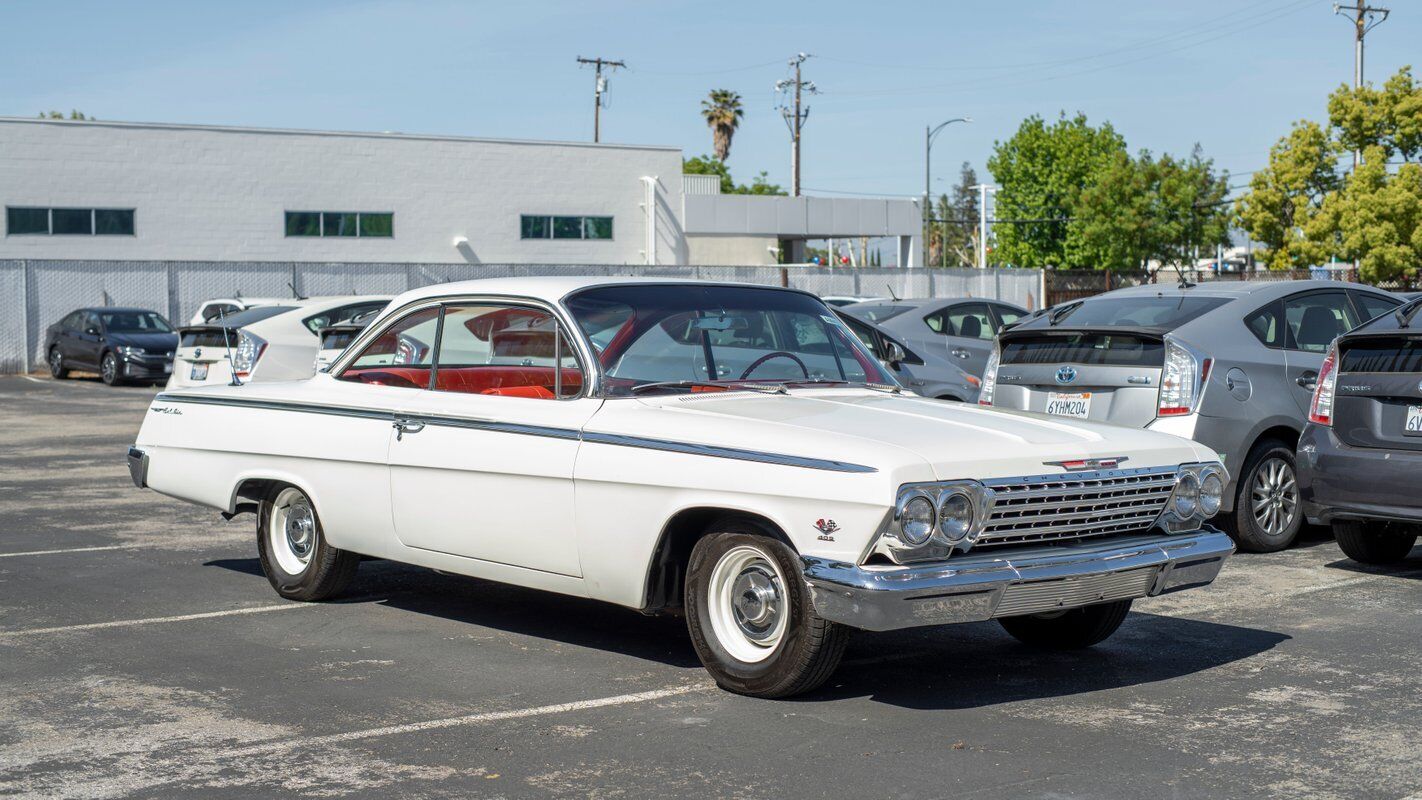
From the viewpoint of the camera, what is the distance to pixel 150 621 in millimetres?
7668

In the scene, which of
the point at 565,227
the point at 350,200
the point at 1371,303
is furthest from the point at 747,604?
the point at 565,227

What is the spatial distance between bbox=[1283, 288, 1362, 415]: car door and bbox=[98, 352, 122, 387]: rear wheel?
926 inches

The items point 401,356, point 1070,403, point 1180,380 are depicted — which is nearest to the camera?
point 401,356

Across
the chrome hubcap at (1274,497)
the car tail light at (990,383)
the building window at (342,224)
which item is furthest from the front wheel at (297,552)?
the building window at (342,224)

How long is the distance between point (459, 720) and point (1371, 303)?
7.77 m

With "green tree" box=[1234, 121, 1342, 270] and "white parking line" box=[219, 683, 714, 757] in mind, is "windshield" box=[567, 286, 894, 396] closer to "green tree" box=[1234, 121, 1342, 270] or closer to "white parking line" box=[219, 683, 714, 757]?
"white parking line" box=[219, 683, 714, 757]

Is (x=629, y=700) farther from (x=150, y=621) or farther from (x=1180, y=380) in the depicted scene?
(x=1180, y=380)

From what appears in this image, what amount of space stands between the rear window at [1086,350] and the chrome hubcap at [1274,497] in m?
1.04

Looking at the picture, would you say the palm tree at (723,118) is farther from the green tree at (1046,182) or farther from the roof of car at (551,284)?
the roof of car at (551,284)

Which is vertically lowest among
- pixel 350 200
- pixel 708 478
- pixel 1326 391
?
pixel 708 478

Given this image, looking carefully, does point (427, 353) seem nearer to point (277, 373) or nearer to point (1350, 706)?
point (1350, 706)

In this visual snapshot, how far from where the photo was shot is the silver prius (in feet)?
31.1

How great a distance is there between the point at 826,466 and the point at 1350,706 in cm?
218

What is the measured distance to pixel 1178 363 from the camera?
31.1ft
